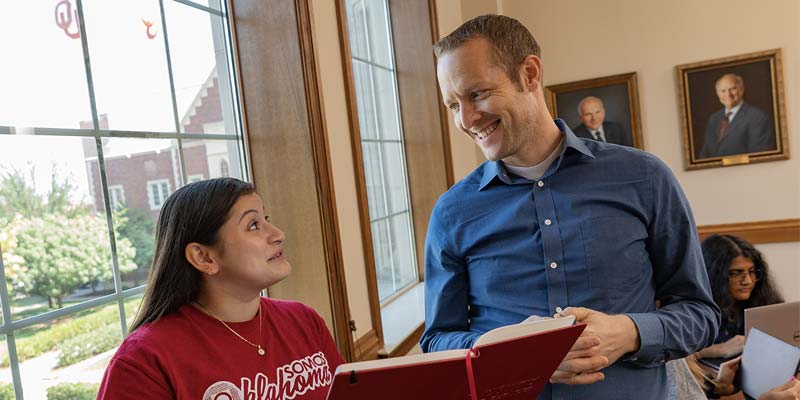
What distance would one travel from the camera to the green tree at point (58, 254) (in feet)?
5.51

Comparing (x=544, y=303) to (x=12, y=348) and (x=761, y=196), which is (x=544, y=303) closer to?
(x=12, y=348)

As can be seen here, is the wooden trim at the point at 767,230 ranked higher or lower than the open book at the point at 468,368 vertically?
lower

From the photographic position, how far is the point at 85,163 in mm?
1933

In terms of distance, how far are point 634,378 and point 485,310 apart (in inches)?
15.1

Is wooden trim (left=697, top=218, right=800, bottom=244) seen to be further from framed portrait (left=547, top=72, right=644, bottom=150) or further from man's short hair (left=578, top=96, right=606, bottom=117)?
man's short hair (left=578, top=96, right=606, bottom=117)

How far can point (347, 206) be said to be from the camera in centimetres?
295

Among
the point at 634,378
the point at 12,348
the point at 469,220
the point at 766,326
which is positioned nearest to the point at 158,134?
the point at 12,348

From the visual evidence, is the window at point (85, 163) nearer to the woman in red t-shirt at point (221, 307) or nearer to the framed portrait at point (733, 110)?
the woman in red t-shirt at point (221, 307)

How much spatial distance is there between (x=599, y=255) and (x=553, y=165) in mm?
253

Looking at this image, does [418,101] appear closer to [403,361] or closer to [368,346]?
[368,346]

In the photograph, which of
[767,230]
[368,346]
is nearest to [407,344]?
[368,346]

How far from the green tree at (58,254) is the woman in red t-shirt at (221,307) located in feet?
1.16

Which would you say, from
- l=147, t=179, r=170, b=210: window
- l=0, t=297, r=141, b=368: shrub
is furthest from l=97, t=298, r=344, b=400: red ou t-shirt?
l=147, t=179, r=170, b=210: window

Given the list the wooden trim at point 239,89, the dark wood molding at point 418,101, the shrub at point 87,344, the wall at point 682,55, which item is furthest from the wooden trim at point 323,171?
the wall at point 682,55
